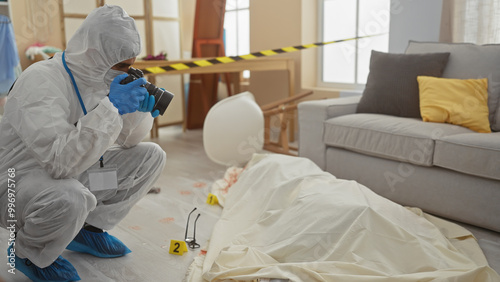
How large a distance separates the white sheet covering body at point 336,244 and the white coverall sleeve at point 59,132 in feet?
1.89

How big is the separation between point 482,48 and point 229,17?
3097 mm

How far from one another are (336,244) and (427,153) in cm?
88

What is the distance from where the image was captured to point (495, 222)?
81.5 inches

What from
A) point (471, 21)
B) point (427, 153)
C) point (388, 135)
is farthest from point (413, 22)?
point (427, 153)

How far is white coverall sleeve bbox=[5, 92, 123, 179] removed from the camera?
4.87 ft

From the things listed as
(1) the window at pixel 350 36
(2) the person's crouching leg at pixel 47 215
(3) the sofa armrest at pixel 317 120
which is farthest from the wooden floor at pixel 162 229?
(1) the window at pixel 350 36

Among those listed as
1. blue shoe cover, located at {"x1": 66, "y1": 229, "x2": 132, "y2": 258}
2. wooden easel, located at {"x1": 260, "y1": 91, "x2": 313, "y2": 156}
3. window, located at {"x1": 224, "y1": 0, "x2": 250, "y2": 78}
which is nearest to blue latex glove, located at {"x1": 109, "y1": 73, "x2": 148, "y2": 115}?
blue shoe cover, located at {"x1": 66, "y1": 229, "x2": 132, "y2": 258}

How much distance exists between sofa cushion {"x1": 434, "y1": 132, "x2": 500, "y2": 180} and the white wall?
1376mm

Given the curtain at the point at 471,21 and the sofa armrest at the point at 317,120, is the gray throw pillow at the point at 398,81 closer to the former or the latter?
the sofa armrest at the point at 317,120

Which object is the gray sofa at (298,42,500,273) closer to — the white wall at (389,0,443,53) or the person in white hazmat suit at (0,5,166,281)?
the white wall at (389,0,443,53)

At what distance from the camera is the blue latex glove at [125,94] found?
159cm

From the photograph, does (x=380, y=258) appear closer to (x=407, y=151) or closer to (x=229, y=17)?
(x=407, y=151)

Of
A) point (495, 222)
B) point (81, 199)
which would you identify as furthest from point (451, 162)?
point (81, 199)

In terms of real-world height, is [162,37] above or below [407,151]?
above
